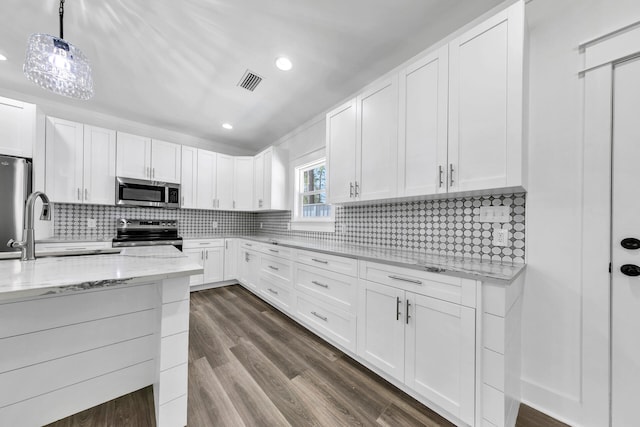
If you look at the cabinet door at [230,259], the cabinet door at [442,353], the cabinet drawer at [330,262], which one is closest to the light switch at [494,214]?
the cabinet door at [442,353]

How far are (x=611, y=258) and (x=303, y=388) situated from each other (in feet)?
6.55

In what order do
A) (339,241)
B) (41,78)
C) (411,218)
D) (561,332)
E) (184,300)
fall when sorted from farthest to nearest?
(339,241)
(411,218)
(41,78)
(561,332)
(184,300)

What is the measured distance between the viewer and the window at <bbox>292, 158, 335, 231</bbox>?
3338mm

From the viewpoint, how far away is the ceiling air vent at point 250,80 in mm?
2434

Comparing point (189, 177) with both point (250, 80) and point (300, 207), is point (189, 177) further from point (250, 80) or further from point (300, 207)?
point (250, 80)

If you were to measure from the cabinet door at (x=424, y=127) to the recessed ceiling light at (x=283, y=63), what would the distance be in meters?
1.09

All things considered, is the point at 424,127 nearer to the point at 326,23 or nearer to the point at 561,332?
the point at 326,23

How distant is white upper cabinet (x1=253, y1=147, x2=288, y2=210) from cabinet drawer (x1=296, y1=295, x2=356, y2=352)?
1878mm

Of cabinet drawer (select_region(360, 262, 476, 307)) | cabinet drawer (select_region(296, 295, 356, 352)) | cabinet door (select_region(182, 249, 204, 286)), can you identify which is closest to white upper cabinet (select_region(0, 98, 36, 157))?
cabinet door (select_region(182, 249, 204, 286))

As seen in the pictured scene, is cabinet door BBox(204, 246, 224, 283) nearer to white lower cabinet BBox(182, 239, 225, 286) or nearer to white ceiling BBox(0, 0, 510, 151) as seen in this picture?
white lower cabinet BBox(182, 239, 225, 286)

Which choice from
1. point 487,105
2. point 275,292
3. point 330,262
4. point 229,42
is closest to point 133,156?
point 229,42

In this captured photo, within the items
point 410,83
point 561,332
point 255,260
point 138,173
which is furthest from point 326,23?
point 138,173

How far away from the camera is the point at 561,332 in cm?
141

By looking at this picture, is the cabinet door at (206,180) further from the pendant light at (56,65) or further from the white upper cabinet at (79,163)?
→ the pendant light at (56,65)
